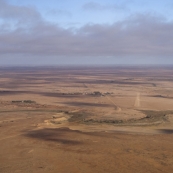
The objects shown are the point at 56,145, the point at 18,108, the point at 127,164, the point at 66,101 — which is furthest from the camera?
the point at 66,101

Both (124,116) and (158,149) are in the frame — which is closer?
(158,149)

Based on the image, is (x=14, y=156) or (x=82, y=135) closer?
(x=14, y=156)

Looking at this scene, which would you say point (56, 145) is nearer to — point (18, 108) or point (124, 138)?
point (124, 138)

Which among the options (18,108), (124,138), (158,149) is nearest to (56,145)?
(124,138)

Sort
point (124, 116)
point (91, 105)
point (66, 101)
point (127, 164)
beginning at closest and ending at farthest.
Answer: point (127, 164) → point (124, 116) → point (91, 105) → point (66, 101)

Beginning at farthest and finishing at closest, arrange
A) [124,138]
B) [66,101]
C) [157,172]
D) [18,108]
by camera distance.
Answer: [66,101], [18,108], [124,138], [157,172]

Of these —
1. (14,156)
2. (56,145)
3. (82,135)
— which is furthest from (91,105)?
(14,156)

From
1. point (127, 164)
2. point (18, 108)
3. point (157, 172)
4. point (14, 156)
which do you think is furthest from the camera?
point (18, 108)

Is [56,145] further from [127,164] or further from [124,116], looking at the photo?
[124,116]

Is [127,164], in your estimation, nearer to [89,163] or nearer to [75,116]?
[89,163]
